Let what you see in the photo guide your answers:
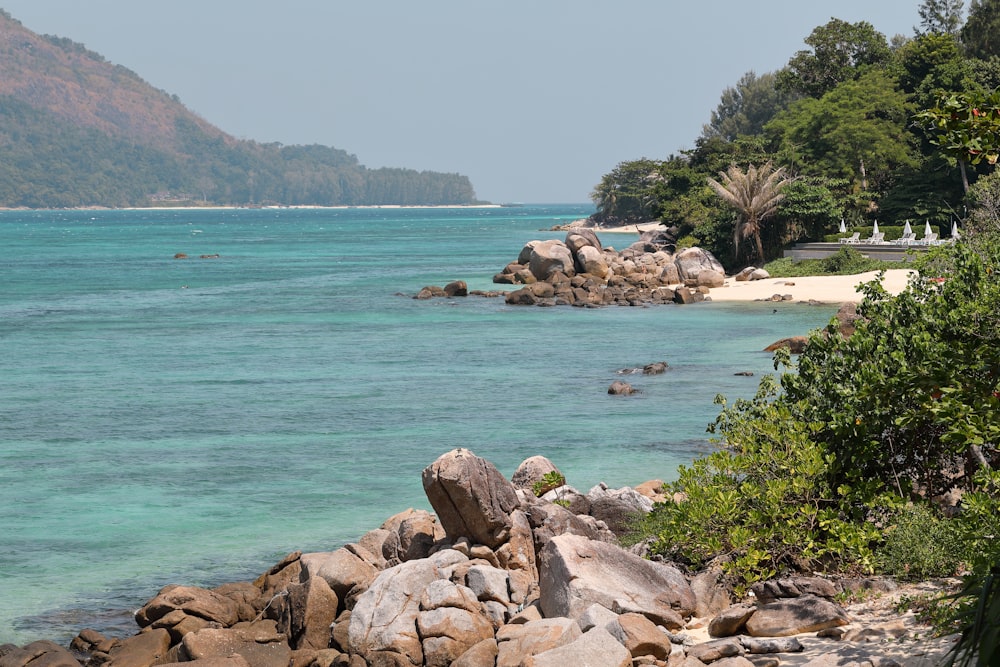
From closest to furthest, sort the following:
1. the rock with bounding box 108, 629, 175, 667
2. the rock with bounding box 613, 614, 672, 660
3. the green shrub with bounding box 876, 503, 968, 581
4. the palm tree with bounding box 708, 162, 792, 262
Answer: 1. the rock with bounding box 613, 614, 672, 660
2. the green shrub with bounding box 876, 503, 968, 581
3. the rock with bounding box 108, 629, 175, 667
4. the palm tree with bounding box 708, 162, 792, 262

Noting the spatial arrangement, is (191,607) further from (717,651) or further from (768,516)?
(768,516)

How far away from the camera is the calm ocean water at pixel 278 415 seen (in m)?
15.1

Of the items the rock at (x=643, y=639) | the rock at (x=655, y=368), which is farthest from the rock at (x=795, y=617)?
the rock at (x=655, y=368)

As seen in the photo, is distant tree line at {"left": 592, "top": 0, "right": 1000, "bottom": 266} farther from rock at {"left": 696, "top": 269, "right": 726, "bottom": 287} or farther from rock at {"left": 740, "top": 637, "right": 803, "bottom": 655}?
rock at {"left": 740, "top": 637, "right": 803, "bottom": 655}

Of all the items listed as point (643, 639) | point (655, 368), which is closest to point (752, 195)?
point (655, 368)

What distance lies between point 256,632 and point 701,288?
37.8 meters

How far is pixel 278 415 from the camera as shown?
23656 millimetres

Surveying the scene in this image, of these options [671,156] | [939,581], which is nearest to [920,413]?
[939,581]

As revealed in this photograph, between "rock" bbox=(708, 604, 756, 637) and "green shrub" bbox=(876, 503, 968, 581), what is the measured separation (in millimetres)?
1404

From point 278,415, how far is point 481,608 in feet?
45.6

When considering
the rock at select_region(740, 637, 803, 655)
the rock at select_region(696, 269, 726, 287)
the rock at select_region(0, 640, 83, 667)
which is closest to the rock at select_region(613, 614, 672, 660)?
the rock at select_region(740, 637, 803, 655)

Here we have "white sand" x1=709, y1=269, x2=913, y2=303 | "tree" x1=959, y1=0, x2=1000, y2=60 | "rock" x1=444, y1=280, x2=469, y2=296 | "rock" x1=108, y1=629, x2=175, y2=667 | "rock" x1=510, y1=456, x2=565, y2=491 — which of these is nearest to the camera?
"rock" x1=108, y1=629, x2=175, y2=667

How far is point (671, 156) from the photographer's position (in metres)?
72.9

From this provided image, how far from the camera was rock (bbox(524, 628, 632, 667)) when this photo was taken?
8709 millimetres
